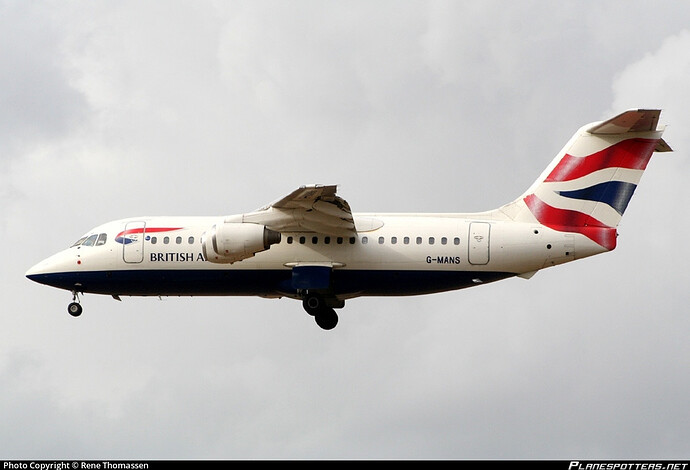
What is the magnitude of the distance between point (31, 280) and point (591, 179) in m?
15.4

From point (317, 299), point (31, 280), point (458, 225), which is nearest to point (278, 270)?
point (317, 299)

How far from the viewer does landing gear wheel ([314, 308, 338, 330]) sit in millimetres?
40312

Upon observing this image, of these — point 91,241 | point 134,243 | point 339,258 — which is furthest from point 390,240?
point 91,241

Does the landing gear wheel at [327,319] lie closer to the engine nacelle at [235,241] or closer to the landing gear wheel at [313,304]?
the landing gear wheel at [313,304]

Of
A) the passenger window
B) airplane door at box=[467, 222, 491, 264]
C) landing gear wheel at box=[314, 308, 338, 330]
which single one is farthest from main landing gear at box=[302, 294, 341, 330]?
the passenger window

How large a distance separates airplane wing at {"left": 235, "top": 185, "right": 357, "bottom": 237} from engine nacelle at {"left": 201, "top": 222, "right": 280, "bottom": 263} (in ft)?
1.44

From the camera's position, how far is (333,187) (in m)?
36.9

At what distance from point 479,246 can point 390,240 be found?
7.57ft

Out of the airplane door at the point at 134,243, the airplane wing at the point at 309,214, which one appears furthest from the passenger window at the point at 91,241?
the airplane wing at the point at 309,214

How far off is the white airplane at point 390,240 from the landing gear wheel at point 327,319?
42 millimetres

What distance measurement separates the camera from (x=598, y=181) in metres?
38.6

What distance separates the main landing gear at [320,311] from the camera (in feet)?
130

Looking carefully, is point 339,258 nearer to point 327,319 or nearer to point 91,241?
point 327,319

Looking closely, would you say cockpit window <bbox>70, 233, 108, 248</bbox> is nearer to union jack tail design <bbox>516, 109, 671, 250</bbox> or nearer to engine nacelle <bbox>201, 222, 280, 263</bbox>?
engine nacelle <bbox>201, 222, 280, 263</bbox>
